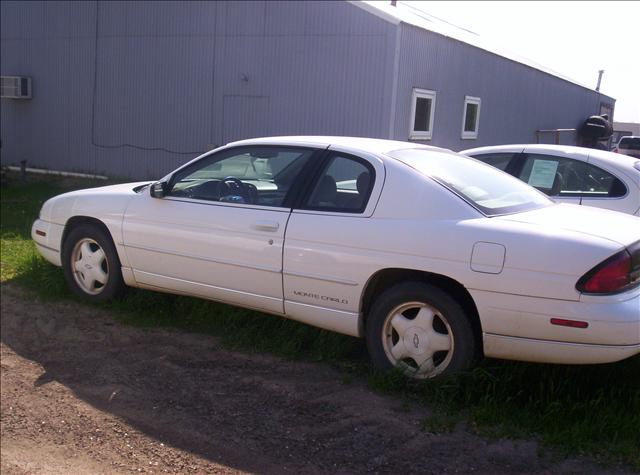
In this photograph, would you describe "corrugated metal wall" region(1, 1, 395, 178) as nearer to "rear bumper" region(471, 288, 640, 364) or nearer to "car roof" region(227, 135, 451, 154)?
"car roof" region(227, 135, 451, 154)

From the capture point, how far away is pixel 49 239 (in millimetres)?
6117

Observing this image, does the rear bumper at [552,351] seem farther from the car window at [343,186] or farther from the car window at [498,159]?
the car window at [498,159]

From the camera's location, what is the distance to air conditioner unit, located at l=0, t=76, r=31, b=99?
15992mm

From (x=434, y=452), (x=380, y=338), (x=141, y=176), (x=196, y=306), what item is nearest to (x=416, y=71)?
(x=141, y=176)

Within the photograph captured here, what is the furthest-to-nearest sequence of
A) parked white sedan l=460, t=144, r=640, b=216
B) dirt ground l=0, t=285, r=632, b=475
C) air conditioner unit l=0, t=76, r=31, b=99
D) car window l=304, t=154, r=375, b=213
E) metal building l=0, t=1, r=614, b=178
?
air conditioner unit l=0, t=76, r=31, b=99, metal building l=0, t=1, r=614, b=178, parked white sedan l=460, t=144, r=640, b=216, car window l=304, t=154, r=375, b=213, dirt ground l=0, t=285, r=632, b=475

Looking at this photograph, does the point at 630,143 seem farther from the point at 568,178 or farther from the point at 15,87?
the point at 15,87

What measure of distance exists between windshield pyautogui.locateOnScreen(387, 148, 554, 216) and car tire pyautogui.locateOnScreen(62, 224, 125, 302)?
2509mm

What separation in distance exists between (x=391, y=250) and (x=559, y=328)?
3.41 feet

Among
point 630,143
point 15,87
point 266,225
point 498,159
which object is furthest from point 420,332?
point 15,87

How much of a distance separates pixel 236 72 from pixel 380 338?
1021 cm

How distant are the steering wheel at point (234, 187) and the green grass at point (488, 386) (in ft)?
3.09

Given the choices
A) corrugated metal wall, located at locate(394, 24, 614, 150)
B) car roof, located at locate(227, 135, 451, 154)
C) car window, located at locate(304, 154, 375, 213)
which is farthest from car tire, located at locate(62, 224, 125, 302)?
corrugated metal wall, located at locate(394, 24, 614, 150)

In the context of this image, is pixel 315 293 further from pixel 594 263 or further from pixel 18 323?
pixel 18 323

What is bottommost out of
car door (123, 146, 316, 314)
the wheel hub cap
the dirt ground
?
the dirt ground
